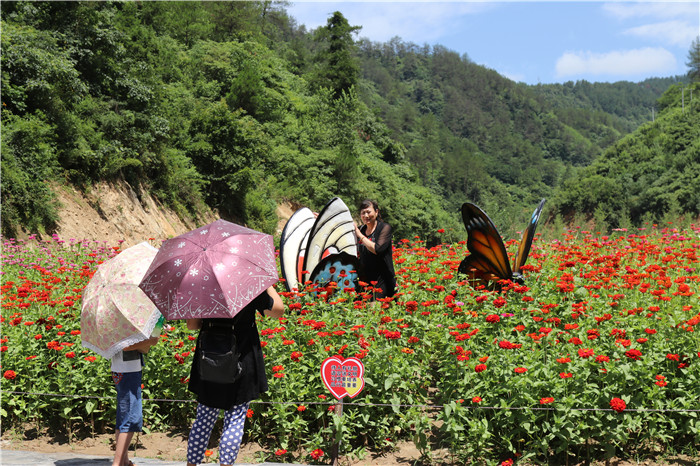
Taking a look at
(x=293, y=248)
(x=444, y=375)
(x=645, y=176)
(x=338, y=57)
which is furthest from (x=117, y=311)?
(x=645, y=176)

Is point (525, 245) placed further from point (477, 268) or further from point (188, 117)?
point (188, 117)

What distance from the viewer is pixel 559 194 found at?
66.4 m

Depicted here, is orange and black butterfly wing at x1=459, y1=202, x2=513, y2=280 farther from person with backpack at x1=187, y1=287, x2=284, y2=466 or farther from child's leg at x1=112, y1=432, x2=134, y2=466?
child's leg at x1=112, y1=432, x2=134, y2=466

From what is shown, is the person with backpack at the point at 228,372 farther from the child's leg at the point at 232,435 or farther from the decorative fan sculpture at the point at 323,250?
the decorative fan sculpture at the point at 323,250

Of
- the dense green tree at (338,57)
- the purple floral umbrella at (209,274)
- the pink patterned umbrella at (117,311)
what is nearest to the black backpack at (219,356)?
the purple floral umbrella at (209,274)

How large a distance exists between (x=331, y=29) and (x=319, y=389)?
42.9 m

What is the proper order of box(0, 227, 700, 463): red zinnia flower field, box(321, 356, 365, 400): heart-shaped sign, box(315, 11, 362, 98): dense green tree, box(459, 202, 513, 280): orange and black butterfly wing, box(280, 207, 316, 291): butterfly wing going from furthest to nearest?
box(315, 11, 362, 98): dense green tree, box(280, 207, 316, 291): butterfly wing, box(459, 202, 513, 280): orange and black butterfly wing, box(0, 227, 700, 463): red zinnia flower field, box(321, 356, 365, 400): heart-shaped sign

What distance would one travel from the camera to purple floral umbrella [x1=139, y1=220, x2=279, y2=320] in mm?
2768

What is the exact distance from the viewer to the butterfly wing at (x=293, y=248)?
636cm

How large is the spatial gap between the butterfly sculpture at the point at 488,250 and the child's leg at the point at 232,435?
3475 mm

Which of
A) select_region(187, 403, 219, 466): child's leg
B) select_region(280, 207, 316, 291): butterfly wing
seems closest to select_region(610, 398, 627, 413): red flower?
select_region(187, 403, 219, 466): child's leg

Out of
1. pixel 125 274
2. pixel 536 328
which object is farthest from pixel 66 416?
pixel 536 328

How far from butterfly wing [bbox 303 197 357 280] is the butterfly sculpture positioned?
4.25 ft

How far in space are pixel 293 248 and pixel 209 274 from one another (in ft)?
12.2
